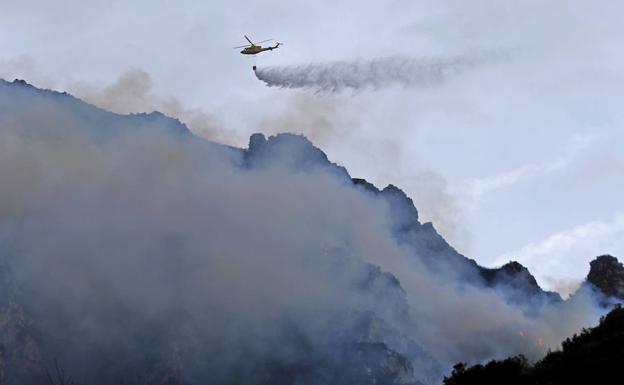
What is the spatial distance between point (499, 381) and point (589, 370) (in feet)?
72.6

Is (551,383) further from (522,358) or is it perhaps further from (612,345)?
(522,358)

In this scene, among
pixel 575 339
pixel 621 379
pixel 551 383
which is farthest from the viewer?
pixel 575 339

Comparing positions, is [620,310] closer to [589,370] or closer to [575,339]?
[575,339]

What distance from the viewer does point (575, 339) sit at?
12356 cm

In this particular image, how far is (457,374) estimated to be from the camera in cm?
13475

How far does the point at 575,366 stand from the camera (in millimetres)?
110000

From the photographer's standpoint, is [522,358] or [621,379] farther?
[522,358]

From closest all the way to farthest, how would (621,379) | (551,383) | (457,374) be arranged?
1. (621,379)
2. (551,383)
3. (457,374)

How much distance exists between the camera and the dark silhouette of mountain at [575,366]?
10338 centimetres

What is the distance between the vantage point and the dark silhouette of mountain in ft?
339

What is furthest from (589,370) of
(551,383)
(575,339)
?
(575,339)

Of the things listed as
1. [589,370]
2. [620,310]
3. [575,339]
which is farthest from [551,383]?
[620,310]

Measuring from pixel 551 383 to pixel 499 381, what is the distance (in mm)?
19246

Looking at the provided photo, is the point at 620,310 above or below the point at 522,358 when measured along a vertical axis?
above
